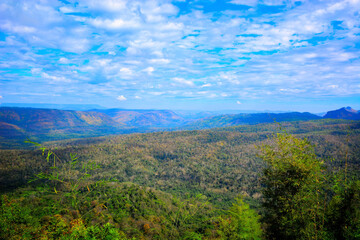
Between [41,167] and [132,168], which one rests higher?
[41,167]

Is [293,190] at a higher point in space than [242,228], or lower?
higher

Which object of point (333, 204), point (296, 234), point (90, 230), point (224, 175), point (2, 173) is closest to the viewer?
point (90, 230)

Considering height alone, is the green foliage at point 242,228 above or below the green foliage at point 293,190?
below

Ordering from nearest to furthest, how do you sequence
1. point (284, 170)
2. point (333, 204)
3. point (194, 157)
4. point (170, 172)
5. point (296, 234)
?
point (296, 234) < point (284, 170) < point (333, 204) < point (170, 172) < point (194, 157)

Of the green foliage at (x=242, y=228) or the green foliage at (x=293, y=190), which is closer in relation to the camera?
the green foliage at (x=293, y=190)

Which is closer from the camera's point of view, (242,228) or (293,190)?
(293,190)

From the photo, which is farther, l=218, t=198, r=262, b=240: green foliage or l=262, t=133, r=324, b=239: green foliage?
l=218, t=198, r=262, b=240: green foliage

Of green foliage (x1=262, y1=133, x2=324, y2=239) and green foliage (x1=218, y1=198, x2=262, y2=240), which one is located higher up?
green foliage (x1=262, y1=133, x2=324, y2=239)

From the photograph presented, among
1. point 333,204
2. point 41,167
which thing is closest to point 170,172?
point 41,167

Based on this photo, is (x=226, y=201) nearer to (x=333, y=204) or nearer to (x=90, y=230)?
Answer: (x=333, y=204)

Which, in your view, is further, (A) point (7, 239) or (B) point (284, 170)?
(B) point (284, 170)

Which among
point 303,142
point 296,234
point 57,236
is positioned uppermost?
point 303,142
